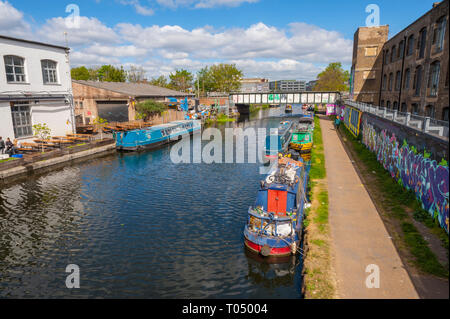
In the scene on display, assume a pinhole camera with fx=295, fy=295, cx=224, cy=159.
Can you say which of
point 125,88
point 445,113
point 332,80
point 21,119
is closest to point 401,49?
point 445,113

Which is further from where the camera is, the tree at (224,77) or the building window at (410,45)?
the tree at (224,77)

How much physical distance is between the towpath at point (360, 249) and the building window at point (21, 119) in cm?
3102

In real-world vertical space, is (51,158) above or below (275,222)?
below

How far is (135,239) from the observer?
1531 cm

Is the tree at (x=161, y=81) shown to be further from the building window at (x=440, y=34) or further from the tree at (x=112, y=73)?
the building window at (x=440, y=34)

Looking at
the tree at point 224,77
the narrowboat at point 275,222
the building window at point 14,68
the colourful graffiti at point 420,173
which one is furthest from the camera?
the tree at point 224,77

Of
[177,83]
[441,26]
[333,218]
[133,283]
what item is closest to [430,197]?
[333,218]

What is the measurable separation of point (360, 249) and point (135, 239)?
35.0 ft

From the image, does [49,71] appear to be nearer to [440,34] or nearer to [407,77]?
[440,34]

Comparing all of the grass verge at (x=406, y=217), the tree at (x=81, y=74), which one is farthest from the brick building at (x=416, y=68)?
the tree at (x=81, y=74)

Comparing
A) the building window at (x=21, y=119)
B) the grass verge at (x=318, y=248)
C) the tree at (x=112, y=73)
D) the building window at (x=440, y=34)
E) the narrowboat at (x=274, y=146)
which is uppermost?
the tree at (x=112, y=73)

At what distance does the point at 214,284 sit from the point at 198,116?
60.5 meters

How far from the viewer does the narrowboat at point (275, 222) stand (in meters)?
12.8

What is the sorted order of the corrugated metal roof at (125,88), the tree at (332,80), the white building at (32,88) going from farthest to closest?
the tree at (332,80), the corrugated metal roof at (125,88), the white building at (32,88)
